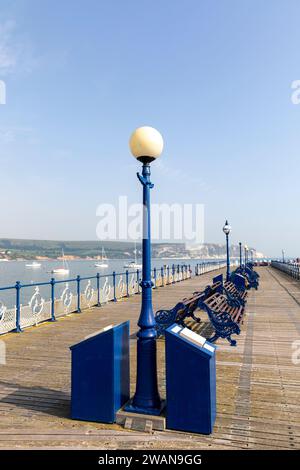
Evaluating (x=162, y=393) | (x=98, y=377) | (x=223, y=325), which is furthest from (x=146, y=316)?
(x=223, y=325)

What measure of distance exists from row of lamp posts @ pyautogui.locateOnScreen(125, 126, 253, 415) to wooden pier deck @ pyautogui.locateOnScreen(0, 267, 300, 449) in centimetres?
38

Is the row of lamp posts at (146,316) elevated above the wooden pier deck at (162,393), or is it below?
above

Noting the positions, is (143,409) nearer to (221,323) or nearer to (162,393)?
(162,393)

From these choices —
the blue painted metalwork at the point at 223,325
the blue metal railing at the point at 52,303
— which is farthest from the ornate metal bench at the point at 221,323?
the blue metal railing at the point at 52,303

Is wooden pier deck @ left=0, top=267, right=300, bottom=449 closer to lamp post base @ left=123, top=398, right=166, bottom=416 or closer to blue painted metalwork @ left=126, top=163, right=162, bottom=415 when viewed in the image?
lamp post base @ left=123, top=398, right=166, bottom=416

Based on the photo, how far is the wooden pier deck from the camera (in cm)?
340

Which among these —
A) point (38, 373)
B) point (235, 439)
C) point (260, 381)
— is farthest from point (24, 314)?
point (235, 439)

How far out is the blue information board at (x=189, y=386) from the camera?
3.55m

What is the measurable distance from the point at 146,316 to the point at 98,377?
85 centimetres

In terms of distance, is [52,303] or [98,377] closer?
[98,377]

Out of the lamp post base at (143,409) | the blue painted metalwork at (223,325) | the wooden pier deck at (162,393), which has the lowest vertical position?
the wooden pier deck at (162,393)

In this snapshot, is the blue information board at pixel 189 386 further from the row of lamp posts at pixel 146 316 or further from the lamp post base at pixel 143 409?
the row of lamp posts at pixel 146 316

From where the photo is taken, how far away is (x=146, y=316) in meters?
4.01

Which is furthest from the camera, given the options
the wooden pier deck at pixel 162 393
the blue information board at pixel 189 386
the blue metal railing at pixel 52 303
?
the blue metal railing at pixel 52 303
